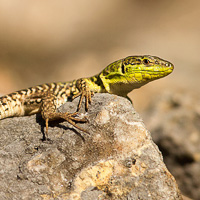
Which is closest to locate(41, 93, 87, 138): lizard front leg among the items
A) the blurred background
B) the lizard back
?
the lizard back

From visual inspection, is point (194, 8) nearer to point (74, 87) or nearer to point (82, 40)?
point (82, 40)

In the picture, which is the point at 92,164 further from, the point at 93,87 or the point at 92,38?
the point at 92,38

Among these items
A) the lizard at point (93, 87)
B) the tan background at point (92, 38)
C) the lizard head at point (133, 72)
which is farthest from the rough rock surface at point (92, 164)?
the tan background at point (92, 38)

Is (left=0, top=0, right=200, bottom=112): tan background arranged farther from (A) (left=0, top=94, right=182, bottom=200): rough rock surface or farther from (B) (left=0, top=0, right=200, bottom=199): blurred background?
(A) (left=0, top=94, right=182, bottom=200): rough rock surface

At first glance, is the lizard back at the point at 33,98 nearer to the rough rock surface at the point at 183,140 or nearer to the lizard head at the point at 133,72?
the lizard head at the point at 133,72

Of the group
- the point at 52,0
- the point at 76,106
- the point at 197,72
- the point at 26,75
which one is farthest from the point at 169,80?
the point at 76,106

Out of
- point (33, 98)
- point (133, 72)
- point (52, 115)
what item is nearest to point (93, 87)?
point (133, 72)
